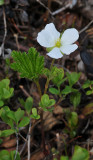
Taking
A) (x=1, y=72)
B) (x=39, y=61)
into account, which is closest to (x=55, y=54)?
(x=39, y=61)

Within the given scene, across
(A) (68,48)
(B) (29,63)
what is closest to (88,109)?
(A) (68,48)

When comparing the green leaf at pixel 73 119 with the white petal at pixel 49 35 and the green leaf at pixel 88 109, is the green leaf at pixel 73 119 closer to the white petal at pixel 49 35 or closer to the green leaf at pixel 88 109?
the green leaf at pixel 88 109

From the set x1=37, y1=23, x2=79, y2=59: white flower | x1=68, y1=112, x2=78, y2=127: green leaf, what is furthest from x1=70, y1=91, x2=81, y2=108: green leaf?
x1=37, y1=23, x2=79, y2=59: white flower

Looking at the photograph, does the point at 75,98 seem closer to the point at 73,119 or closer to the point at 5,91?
the point at 73,119

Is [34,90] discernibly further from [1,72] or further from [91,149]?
[91,149]

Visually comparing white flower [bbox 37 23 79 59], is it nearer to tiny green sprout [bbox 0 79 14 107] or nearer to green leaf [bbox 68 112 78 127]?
tiny green sprout [bbox 0 79 14 107]

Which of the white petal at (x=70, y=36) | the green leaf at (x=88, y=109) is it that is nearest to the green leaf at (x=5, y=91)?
the white petal at (x=70, y=36)
